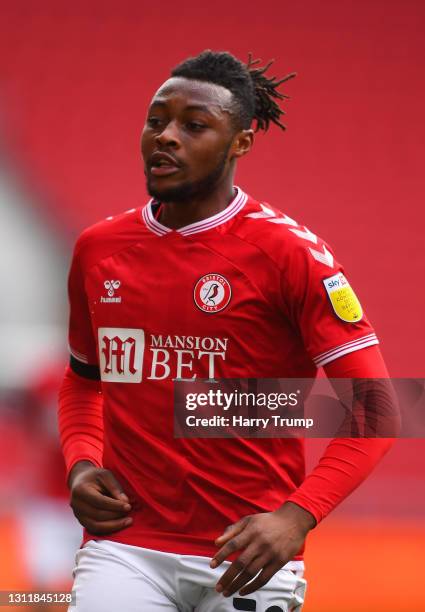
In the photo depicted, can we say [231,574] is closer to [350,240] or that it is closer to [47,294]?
[47,294]

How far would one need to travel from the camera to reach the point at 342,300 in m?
2.31

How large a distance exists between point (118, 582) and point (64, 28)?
5.58 metres

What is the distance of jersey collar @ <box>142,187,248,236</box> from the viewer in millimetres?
2486

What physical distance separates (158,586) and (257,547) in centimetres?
31

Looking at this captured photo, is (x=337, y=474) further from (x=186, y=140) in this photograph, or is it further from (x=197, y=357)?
(x=186, y=140)

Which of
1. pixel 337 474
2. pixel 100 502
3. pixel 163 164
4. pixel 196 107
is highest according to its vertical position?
pixel 196 107

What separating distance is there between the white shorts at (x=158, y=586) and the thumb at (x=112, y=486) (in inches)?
3.9

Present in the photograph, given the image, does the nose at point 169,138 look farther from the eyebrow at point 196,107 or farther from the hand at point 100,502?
the hand at point 100,502

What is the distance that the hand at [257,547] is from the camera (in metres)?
2.10

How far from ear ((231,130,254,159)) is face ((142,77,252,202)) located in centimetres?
3

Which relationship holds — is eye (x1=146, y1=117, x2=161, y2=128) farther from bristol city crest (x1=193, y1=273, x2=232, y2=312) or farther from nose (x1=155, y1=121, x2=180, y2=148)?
bristol city crest (x1=193, y1=273, x2=232, y2=312)

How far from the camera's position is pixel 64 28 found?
7.27 meters

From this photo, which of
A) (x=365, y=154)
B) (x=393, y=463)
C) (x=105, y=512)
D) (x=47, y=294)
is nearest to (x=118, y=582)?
(x=105, y=512)

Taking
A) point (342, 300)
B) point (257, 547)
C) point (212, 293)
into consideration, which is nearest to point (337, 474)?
point (257, 547)
